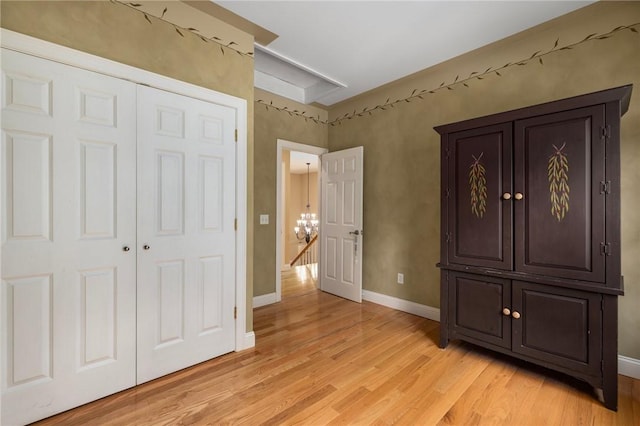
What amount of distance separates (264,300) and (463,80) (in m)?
3.56

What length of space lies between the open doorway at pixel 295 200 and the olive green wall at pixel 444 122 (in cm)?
95

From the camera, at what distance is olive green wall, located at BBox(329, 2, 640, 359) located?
2164 millimetres

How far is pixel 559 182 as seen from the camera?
2008 mm

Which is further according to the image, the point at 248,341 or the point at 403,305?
the point at 403,305

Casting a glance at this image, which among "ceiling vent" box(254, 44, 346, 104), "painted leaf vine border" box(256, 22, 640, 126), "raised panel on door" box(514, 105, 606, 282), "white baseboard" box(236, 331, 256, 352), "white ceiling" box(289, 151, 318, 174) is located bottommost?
"white baseboard" box(236, 331, 256, 352)

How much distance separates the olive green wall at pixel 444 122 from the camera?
216cm

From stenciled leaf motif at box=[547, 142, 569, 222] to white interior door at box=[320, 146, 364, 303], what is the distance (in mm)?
2132

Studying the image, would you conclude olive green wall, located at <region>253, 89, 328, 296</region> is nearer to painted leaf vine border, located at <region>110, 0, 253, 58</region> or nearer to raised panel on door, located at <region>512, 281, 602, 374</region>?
painted leaf vine border, located at <region>110, 0, 253, 58</region>

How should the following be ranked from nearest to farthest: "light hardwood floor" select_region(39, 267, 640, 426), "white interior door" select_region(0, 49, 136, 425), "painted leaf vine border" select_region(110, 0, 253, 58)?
"white interior door" select_region(0, 49, 136, 425)
"light hardwood floor" select_region(39, 267, 640, 426)
"painted leaf vine border" select_region(110, 0, 253, 58)

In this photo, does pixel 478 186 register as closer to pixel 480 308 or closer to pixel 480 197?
pixel 480 197

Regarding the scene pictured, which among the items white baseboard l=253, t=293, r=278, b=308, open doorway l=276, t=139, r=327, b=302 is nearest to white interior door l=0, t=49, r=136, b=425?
white baseboard l=253, t=293, r=278, b=308

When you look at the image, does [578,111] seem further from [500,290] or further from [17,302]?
[17,302]

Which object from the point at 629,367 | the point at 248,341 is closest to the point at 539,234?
the point at 629,367

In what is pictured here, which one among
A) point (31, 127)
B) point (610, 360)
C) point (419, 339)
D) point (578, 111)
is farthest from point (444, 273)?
point (31, 127)
